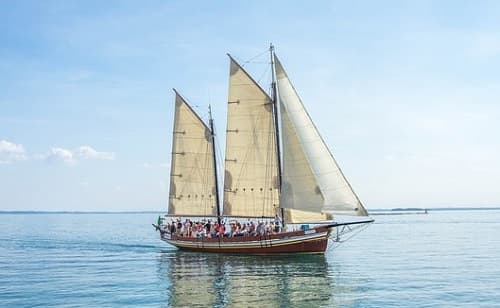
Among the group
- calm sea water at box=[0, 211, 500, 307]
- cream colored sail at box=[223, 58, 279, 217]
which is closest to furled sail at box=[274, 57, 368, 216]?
cream colored sail at box=[223, 58, 279, 217]

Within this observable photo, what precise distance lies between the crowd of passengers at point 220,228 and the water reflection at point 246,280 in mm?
2295

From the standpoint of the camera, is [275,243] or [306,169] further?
[275,243]

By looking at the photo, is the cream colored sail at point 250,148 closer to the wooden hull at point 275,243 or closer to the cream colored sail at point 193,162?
the wooden hull at point 275,243

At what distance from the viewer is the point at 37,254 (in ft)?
203

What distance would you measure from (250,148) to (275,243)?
8901 millimetres

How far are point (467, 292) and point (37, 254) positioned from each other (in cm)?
4430

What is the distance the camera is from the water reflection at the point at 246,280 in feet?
103

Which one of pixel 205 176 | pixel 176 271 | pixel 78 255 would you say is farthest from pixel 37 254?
pixel 176 271

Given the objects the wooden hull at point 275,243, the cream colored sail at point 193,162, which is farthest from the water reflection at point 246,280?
the cream colored sail at point 193,162

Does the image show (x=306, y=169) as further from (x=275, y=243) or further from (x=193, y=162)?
(x=193, y=162)

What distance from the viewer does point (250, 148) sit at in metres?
54.3

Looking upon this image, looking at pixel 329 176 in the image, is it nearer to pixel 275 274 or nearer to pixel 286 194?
pixel 286 194


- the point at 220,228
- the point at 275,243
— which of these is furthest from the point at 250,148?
the point at 275,243

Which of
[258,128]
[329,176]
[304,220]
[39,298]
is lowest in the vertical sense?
[39,298]
